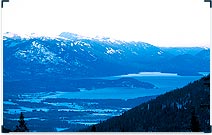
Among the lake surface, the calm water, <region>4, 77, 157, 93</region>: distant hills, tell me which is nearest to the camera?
the calm water

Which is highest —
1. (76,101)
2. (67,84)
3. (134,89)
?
(67,84)

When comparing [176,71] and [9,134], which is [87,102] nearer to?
[176,71]

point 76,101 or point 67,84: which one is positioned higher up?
point 67,84

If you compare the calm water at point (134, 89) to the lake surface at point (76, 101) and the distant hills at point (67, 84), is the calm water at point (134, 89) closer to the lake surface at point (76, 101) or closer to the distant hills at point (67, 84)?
the lake surface at point (76, 101)

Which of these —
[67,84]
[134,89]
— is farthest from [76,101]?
[134,89]

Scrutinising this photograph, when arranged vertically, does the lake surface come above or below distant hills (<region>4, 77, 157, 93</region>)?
below

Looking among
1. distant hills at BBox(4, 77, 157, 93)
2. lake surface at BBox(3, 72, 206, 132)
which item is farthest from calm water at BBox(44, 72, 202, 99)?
distant hills at BBox(4, 77, 157, 93)

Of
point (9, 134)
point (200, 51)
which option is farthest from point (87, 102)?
point (9, 134)

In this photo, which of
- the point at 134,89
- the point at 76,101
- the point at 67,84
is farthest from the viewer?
the point at 76,101

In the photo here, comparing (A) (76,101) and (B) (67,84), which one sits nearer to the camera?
(B) (67,84)

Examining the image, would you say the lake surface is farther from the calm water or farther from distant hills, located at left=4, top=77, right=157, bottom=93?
distant hills, located at left=4, top=77, right=157, bottom=93

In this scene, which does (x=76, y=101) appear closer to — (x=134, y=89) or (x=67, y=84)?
(x=67, y=84)
